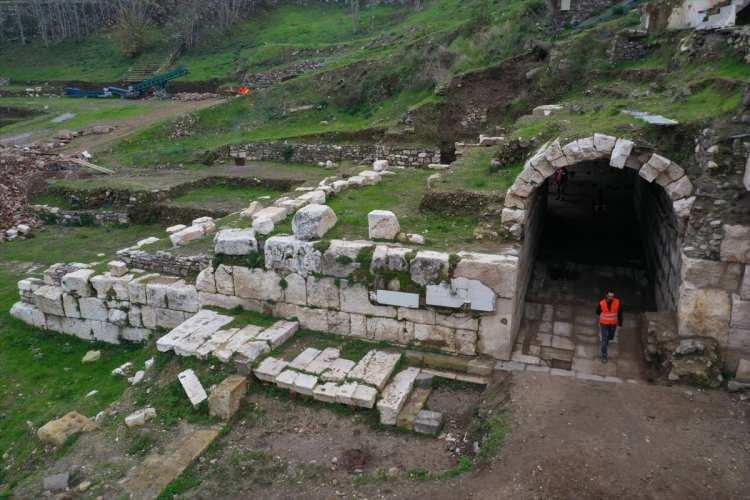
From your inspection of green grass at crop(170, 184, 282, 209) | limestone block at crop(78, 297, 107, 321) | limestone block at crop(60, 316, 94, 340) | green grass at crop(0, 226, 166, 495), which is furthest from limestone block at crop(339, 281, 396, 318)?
green grass at crop(170, 184, 282, 209)

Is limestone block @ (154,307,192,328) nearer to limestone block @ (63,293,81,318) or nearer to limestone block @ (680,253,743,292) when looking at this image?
limestone block @ (63,293,81,318)

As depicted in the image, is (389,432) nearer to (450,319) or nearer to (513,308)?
(450,319)

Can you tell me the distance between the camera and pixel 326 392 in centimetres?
A: 796

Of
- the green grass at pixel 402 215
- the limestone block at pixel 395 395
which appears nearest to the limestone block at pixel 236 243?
the green grass at pixel 402 215

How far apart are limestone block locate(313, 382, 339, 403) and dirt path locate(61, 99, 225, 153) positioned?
20897 mm

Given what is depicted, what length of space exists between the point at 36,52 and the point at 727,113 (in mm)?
56467

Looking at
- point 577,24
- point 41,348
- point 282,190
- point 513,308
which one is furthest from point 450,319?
point 577,24

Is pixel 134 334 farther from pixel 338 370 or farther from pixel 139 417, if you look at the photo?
pixel 338 370

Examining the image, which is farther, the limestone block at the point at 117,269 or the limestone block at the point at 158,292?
the limestone block at the point at 117,269

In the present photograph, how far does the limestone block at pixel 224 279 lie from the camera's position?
10016mm

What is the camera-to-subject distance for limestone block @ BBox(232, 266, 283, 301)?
973 cm

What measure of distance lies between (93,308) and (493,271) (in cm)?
812

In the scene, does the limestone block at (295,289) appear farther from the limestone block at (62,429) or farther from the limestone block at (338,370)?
the limestone block at (62,429)

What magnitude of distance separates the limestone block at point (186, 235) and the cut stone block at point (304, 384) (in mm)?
5415
